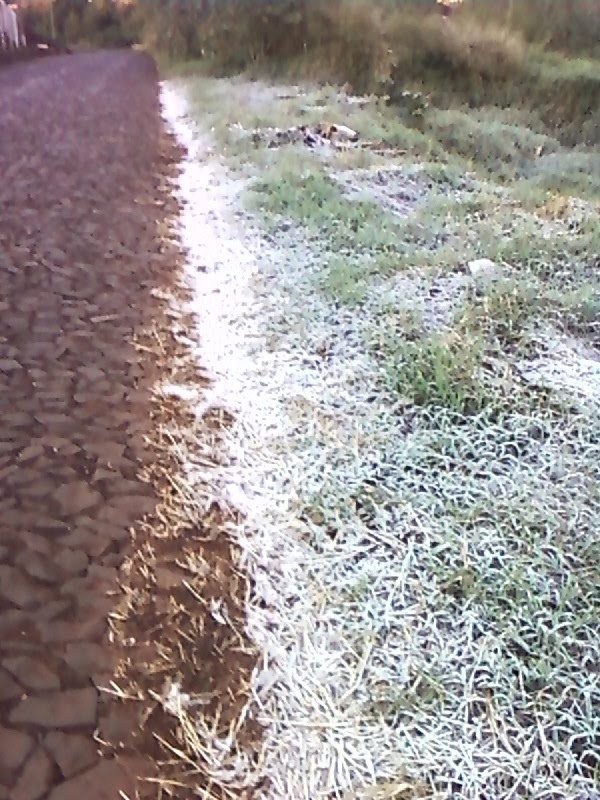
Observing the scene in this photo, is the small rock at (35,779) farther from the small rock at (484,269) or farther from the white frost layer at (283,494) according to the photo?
the small rock at (484,269)

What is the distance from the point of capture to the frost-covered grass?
130cm

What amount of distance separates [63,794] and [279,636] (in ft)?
1.44

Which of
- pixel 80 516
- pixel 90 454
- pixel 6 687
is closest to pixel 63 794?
pixel 6 687

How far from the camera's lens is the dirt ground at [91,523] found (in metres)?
1.31

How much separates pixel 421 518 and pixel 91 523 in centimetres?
68

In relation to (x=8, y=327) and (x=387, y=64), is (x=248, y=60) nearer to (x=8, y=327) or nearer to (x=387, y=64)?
(x=387, y=64)

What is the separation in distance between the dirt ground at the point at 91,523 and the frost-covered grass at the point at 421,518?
6.3 inches

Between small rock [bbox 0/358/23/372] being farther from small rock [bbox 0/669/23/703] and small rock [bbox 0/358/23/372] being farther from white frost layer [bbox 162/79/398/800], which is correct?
small rock [bbox 0/669/23/703]

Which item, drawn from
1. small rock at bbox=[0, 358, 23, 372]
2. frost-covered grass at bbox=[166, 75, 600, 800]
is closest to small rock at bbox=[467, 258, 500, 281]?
frost-covered grass at bbox=[166, 75, 600, 800]

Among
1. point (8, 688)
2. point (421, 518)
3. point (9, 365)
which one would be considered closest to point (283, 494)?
point (421, 518)

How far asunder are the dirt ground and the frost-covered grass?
161mm

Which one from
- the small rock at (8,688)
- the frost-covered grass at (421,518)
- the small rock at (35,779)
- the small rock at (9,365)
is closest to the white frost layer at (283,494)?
the frost-covered grass at (421,518)

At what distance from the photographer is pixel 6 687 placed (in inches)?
54.6

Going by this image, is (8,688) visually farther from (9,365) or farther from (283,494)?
(9,365)
